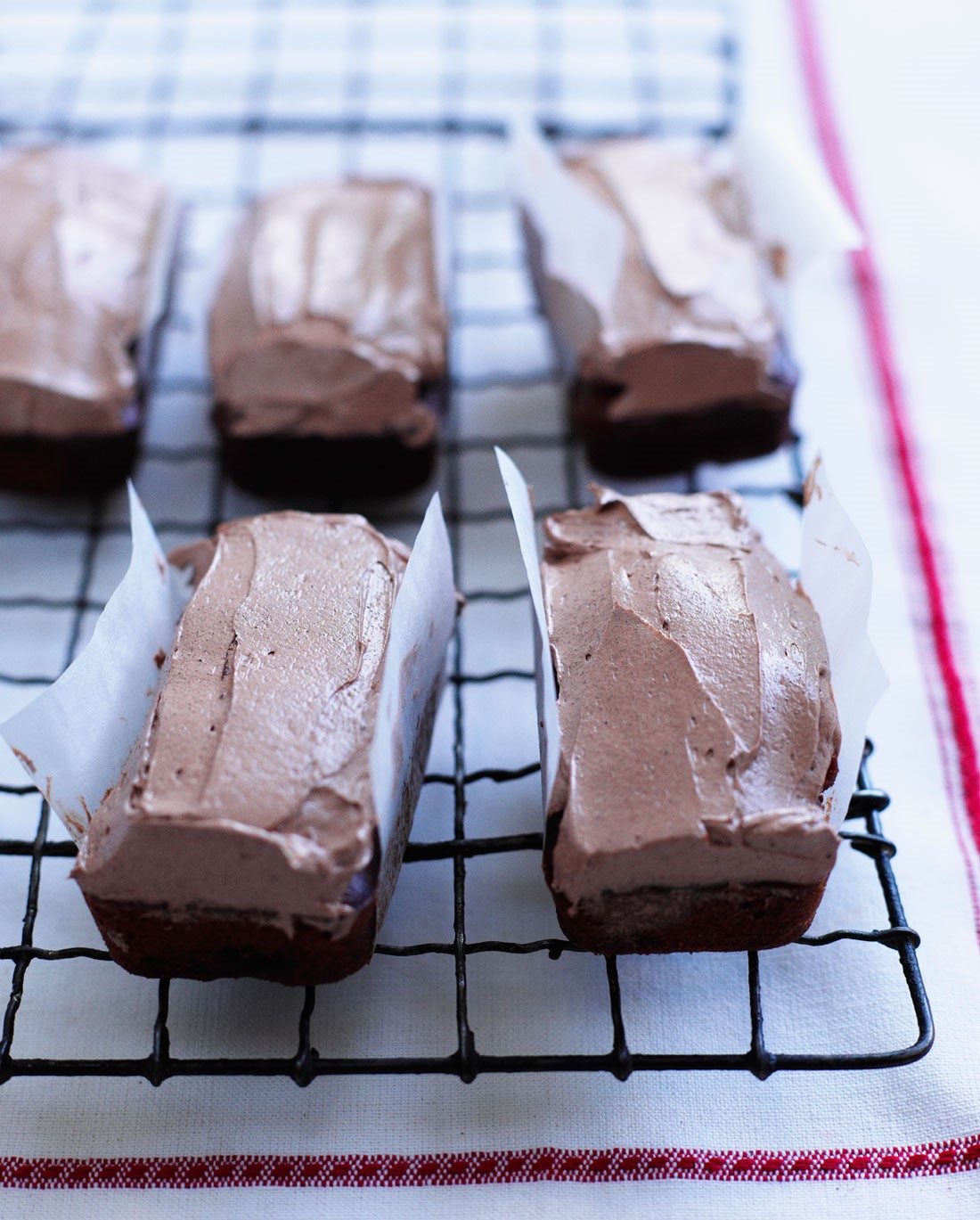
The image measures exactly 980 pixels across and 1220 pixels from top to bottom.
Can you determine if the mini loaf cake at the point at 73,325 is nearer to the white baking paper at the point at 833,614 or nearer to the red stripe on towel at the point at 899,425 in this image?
the white baking paper at the point at 833,614

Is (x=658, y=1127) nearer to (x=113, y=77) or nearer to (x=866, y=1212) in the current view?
(x=866, y=1212)

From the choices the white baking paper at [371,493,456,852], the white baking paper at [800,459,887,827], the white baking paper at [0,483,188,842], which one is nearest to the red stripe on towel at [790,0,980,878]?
the white baking paper at [800,459,887,827]

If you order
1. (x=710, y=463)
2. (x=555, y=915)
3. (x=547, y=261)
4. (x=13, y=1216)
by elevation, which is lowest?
(x=13, y=1216)

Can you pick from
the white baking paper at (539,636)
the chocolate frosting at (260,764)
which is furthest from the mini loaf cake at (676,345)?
the chocolate frosting at (260,764)

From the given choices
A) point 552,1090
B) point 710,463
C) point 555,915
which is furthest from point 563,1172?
point 710,463

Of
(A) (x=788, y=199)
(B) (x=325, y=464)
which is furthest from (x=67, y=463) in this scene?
(A) (x=788, y=199)

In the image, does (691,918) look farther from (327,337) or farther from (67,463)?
(67,463)
